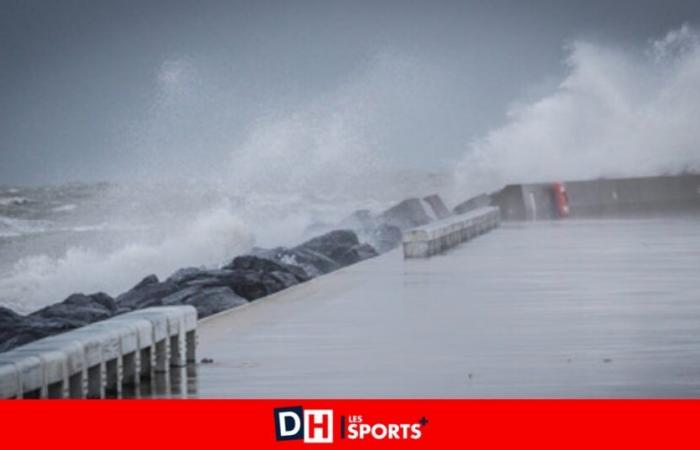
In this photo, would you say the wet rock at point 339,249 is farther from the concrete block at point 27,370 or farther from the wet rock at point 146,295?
the concrete block at point 27,370

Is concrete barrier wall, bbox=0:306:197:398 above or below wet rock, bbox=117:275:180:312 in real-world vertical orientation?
below

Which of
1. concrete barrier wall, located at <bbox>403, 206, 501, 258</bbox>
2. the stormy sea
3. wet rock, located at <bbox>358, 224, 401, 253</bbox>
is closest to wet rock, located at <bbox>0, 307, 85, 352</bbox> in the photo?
concrete barrier wall, located at <bbox>403, 206, 501, 258</bbox>

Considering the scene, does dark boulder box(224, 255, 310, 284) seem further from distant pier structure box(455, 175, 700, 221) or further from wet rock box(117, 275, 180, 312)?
distant pier structure box(455, 175, 700, 221)

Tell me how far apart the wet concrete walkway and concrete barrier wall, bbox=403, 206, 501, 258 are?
0.91m

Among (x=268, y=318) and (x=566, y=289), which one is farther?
(x=566, y=289)

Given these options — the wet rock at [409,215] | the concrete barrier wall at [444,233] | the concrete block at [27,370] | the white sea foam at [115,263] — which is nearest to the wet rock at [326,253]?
the concrete barrier wall at [444,233]

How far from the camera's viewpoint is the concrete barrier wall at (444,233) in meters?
23.5

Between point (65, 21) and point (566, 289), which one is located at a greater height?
point (65, 21)

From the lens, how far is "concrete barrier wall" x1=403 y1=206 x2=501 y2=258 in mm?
23531

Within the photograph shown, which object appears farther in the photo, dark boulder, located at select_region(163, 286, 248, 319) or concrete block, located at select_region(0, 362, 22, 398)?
dark boulder, located at select_region(163, 286, 248, 319)

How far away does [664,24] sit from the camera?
715 inches
